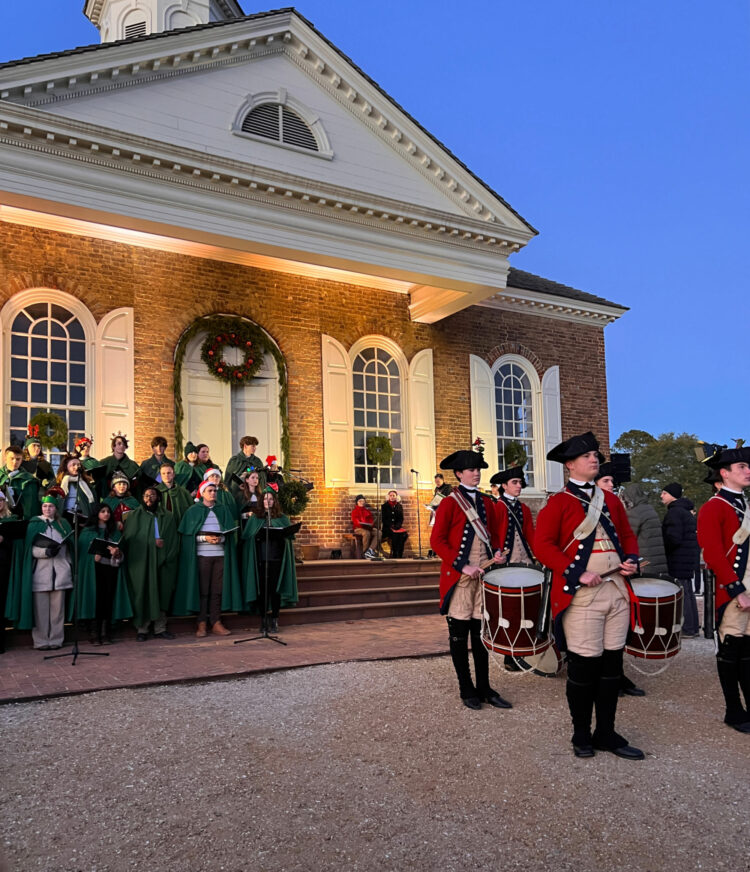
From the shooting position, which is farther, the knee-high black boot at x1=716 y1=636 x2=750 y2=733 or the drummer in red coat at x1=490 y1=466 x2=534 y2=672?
the drummer in red coat at x1=490 y1=466 x2=534 y2=672

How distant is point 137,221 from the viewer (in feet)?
39.9

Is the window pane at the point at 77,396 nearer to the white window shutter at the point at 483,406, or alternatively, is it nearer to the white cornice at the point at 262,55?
the white cornice at the point at 262,55

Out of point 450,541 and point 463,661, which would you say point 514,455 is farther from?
point 463,661

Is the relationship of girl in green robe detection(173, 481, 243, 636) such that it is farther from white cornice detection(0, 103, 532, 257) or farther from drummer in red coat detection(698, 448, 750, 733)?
drummer in red coat detection(698, 448, 750, 733)

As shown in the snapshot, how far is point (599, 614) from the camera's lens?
4.69 m

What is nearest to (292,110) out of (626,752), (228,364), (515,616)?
(228,364)

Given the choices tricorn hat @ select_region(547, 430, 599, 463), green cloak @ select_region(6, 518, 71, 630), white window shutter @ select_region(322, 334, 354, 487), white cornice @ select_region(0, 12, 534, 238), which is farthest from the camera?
white window shutter @ select_region(322, 334, 354, 487)

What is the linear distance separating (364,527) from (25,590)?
7.37 m

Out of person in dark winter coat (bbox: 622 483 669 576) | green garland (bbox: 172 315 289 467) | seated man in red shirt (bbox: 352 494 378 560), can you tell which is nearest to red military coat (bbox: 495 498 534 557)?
person in dark winter coat (bbox: 622 483 669 576)

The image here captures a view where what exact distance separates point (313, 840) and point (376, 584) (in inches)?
347

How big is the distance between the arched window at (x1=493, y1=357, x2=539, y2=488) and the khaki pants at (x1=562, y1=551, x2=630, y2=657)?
12862 mm

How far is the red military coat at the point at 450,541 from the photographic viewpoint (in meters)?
5.98

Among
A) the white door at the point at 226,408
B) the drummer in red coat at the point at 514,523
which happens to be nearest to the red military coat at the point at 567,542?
the drummer in red coat at the point at 514,523

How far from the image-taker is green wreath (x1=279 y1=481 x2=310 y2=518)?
1248cm
